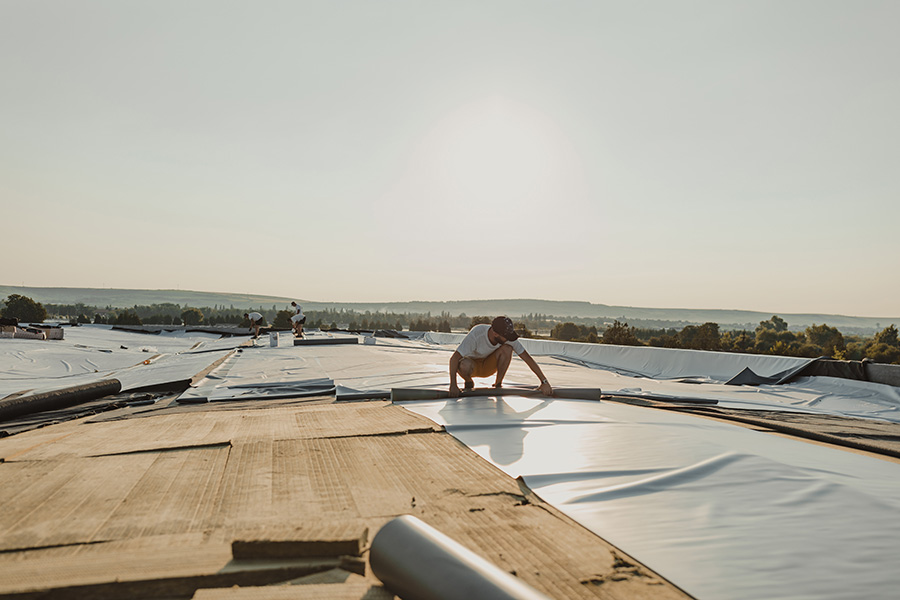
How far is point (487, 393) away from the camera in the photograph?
10.0 feet

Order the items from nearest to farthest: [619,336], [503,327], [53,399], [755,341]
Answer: [503,327], [53,399], [619,336], [755,341]

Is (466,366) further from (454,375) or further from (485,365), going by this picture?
(454,375)

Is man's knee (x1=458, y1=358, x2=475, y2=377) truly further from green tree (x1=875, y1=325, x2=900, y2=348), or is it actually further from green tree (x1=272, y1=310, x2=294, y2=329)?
green tree (x1=875, y1=325, x2=900, y2=348)

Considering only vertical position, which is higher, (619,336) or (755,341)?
(619,336)

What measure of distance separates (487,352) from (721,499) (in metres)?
2.11

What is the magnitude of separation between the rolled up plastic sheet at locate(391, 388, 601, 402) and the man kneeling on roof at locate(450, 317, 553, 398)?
8cm

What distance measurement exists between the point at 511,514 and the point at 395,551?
1.49 feet

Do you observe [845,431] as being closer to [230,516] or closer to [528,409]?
[528,409]

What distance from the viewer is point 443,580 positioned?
2.43ft

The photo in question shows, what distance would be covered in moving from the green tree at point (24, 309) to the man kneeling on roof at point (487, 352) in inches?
875

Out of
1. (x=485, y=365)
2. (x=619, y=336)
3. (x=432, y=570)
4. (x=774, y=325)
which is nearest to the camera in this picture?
(x=432, y=570)

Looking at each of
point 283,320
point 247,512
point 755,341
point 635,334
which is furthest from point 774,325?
point 247,512

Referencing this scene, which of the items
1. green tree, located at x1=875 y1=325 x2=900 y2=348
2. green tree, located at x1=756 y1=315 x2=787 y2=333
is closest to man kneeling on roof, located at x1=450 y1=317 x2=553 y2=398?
green tree, located at x1=875 y1=325 x2=900 y2=348

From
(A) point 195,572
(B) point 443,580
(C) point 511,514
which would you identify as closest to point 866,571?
(C) point 511,514
